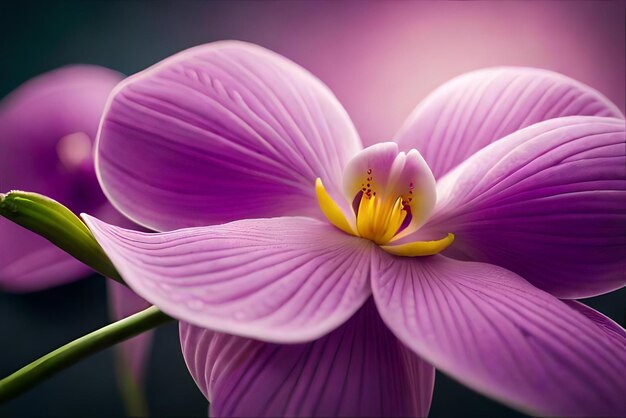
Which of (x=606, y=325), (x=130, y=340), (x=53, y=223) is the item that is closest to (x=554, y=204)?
(x=606, y=325)

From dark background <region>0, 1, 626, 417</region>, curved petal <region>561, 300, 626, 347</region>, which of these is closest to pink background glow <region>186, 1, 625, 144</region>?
dark background <region>0, 1, 626, 417</region>

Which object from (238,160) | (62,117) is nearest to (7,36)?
(62,117)

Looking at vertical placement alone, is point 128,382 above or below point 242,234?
below

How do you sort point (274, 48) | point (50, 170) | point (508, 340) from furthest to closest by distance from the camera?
1. point (274, 48)
2. point (50, 170)
3. point (508, 340)

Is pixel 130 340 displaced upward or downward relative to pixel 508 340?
downward

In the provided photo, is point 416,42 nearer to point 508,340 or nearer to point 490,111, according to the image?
point 490,111

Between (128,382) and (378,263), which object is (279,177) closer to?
(378,263)

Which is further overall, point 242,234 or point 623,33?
point 623,33
